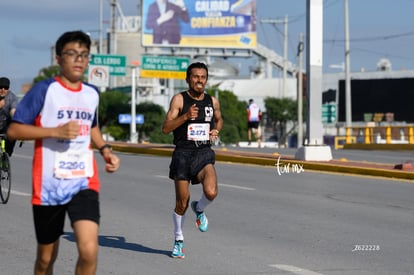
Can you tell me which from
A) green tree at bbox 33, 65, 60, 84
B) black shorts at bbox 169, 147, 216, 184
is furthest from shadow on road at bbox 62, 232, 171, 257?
green tree at bbox 33, 65, 60, 84

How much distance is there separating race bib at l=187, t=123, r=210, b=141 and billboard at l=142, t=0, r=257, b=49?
58783 mm

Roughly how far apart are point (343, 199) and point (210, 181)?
6.32m

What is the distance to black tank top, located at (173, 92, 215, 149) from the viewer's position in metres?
10.0

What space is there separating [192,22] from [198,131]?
5931 centimetres

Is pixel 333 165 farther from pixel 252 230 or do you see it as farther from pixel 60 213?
pixel 60 213

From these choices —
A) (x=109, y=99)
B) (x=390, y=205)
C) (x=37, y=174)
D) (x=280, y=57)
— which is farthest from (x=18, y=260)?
(x=280, y=57)

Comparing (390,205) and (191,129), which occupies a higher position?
(191,129)

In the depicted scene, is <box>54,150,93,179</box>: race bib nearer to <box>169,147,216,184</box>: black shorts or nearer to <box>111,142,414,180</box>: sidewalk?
<box>169,147,216,184</box>: black shorts

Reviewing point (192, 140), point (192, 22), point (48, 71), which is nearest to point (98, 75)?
point (192, 22)

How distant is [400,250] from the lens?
10320mm

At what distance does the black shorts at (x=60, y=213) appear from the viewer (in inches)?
252

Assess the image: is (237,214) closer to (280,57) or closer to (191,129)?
(191,129)

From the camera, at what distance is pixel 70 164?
6.43 m

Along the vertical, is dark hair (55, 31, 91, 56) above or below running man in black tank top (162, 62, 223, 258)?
above
